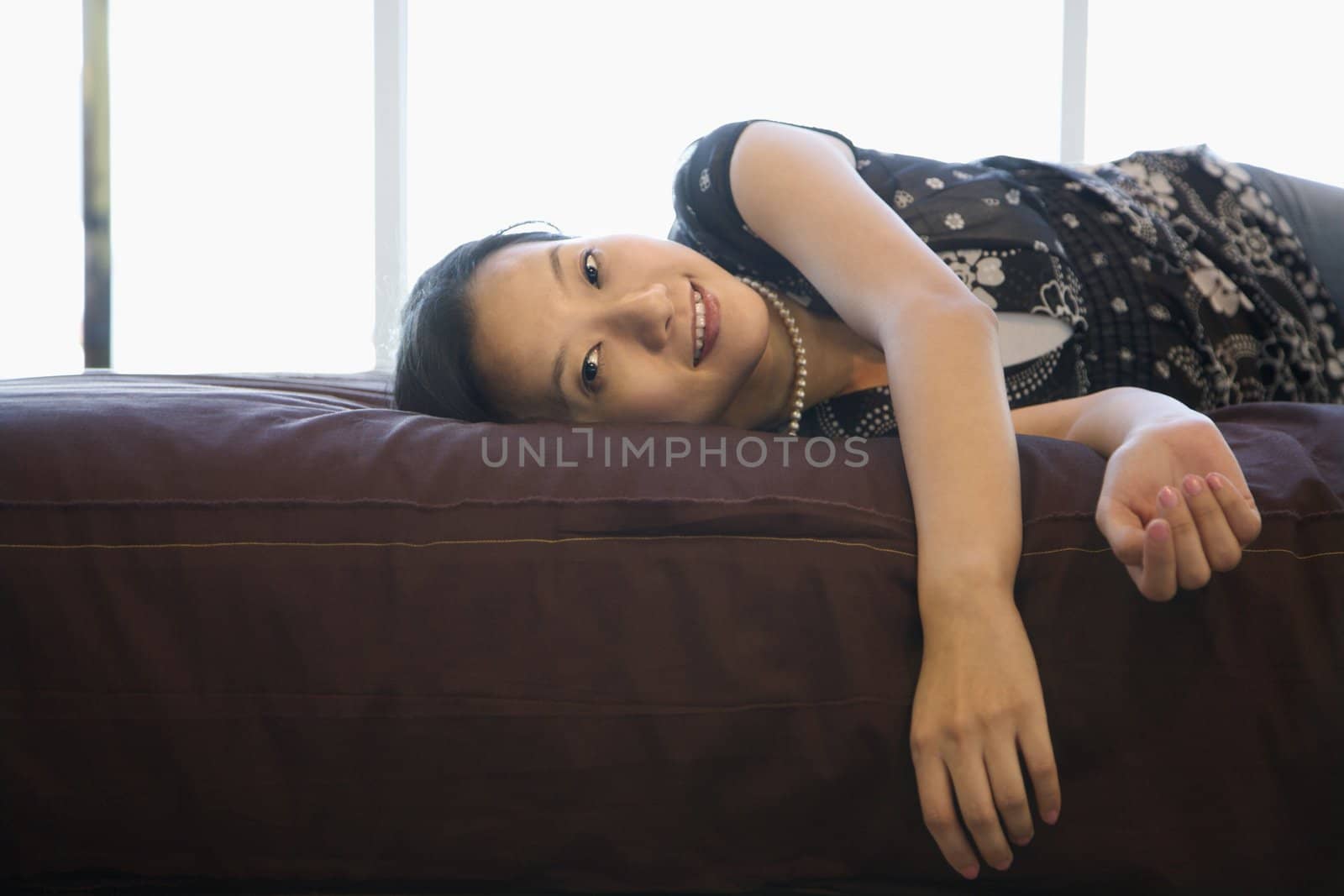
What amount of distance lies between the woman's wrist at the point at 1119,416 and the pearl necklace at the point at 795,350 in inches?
10.8

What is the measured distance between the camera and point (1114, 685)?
585 millimetres

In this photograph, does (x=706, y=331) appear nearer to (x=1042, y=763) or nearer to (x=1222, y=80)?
(x=1042, y=763)

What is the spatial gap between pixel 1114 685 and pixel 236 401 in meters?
0.67

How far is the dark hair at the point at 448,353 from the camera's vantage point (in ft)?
3.17

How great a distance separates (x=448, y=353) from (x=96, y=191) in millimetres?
2748

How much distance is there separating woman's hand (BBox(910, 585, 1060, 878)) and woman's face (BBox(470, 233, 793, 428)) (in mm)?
422

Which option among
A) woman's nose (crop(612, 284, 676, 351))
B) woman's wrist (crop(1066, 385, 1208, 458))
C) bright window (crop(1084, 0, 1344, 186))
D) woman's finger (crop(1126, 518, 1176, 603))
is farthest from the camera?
bright window (crop(1084, 0, 1344, 186))

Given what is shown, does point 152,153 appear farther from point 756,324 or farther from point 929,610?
point 929,610

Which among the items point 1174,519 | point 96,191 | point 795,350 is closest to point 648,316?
point 795,350

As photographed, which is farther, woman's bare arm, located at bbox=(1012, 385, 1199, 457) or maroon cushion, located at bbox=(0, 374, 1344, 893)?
woman's bare arm, located at bbox=(1012, 385, 1199, 457)

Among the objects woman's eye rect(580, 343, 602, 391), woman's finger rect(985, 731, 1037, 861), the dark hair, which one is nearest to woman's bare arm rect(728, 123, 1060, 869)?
woman's finger rect(985, 731, 1037, 861)

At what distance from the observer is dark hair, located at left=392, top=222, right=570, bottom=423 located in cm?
97

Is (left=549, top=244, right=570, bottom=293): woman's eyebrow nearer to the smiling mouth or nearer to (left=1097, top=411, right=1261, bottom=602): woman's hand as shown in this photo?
the smiling mouth

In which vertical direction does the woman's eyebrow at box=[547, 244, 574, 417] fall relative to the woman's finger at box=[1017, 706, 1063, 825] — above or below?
above
